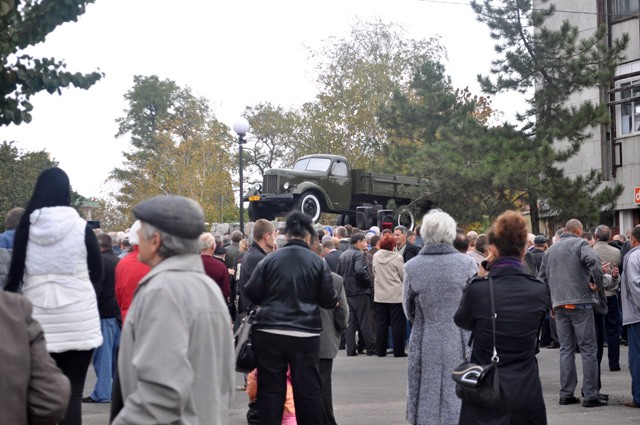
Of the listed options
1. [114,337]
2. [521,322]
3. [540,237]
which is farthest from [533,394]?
[540,237]

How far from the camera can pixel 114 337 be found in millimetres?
12414

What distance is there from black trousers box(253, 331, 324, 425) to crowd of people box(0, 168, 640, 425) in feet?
0.04

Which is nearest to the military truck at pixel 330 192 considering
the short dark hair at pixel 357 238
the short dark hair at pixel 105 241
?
the short dark hair at pixel 357 238

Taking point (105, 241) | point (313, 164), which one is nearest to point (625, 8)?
point (313, 164)

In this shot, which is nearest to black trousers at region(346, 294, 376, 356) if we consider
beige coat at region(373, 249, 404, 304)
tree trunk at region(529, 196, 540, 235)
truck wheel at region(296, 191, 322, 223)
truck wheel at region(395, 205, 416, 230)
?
beige coat at region(373, 249, 404, 304)

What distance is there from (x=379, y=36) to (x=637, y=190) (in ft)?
85.7

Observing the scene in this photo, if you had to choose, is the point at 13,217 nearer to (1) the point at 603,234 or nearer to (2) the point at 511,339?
(2) the point at 511,339

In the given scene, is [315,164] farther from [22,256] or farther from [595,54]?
[22,256]

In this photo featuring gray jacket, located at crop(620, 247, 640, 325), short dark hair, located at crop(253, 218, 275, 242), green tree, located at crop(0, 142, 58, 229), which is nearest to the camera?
short dark hair, located at crop(253, 218, 275, 242)

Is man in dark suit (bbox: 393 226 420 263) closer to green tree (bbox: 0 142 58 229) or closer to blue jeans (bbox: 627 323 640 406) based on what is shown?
blue jeans (bbox: 627 323 640 406)

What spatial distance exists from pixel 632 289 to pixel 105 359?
593 centimetres

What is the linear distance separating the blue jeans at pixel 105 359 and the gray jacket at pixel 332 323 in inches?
145

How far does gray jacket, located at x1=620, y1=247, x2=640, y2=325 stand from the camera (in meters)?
11.2

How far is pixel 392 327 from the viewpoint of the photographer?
1784cm
